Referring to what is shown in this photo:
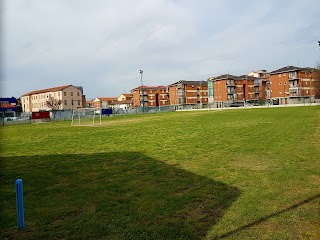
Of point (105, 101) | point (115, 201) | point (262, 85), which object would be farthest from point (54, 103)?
point (115, 201)

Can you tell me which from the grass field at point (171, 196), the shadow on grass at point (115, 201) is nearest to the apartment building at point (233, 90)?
the grass field at point (171, 196)

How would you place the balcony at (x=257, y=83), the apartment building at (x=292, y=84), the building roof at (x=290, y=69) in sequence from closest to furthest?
the apartment building at (x=292, y=84) → the building roof at (x=290, y=69) → the balcony at (x=257, y=83)

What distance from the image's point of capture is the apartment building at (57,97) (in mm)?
104562

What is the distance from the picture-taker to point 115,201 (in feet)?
21.7

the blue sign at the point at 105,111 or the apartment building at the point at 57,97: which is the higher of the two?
the apartment building at the point at 57,97

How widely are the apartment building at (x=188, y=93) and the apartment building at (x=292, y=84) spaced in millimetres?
28373

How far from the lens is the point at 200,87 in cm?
11569

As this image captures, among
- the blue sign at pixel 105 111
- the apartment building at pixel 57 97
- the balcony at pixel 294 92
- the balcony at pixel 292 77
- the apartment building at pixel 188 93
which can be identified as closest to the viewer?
the blue sign at pixel 105 111

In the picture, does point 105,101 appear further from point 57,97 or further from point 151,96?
point 57,97

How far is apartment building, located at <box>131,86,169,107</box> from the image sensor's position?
4777 inches

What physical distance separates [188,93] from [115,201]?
10711 centimetres

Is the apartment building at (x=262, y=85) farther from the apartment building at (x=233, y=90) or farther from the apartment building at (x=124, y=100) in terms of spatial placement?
the apartment building at (x=124, y=100)

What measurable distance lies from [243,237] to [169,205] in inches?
76.8

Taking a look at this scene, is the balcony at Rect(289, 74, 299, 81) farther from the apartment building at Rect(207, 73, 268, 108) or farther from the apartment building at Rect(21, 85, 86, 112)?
the apartment building at Rect(21, 85, 86, 112)
